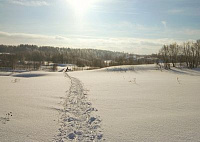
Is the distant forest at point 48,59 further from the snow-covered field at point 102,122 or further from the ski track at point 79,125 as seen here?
the ski track at point 79,125

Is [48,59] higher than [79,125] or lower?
higher

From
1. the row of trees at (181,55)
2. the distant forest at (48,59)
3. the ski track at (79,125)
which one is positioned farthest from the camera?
the distant forest at (48,59)

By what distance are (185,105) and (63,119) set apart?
556 cm

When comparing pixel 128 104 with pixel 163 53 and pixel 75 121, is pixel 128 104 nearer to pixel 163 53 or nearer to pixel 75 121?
pixel 75 121

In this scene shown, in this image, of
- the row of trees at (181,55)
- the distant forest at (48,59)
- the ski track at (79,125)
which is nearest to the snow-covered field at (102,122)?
the ski track at (79,125)

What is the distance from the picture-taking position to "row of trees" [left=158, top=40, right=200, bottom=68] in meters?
31.1

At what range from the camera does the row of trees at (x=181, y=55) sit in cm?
3105

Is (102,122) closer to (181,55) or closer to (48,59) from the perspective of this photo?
(181,55)

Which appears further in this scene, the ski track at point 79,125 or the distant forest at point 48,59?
the distant forest at point 48,59

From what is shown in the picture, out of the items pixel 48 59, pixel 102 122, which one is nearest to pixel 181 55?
pixel 102 122

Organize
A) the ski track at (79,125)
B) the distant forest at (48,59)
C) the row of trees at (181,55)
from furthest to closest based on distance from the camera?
1. the distant forest at (48,59)
2. the row of trees at (181,55)
3. the ski track at (79,125)

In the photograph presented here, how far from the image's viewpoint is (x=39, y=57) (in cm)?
9244

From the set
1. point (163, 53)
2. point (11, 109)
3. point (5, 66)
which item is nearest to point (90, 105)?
point (11, 109)

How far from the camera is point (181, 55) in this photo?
33.3 meters
